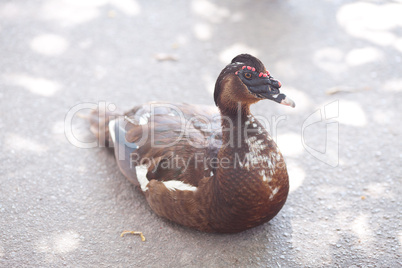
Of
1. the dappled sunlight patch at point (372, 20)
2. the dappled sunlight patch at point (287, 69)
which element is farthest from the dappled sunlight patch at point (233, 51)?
the dappled sunlight patch at point (372, 20)

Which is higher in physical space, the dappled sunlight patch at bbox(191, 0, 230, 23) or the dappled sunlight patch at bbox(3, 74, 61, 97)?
the dappled sunlight patch at bbox(191, 0, 230, 23)

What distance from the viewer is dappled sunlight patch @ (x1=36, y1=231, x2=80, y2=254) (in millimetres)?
3131

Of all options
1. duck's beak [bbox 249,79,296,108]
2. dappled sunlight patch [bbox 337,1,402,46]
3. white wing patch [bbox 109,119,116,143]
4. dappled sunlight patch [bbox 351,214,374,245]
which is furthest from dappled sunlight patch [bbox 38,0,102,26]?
dappled sunlight patch [bbox 351,214,374,245]

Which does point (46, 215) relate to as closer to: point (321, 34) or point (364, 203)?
point (364, 203)

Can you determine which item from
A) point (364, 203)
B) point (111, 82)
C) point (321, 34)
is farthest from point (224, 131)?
point (321, 34)

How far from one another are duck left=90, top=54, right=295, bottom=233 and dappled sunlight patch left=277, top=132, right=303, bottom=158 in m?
0.92

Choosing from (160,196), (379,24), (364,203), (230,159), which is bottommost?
(364,203)

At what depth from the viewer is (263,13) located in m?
5.96

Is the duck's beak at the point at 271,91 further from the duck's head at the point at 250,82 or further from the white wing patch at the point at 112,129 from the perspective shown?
the white wing patch at the point at 112,129

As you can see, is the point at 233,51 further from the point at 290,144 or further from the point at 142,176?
the point at 142,176

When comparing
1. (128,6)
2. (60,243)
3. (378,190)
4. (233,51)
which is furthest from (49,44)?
(378,190)

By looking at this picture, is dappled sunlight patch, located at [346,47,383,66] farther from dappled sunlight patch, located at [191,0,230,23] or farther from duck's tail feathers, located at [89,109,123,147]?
duck's tail feathers, located at [89,109,123,147]

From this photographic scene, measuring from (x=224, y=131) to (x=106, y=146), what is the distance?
1.42 meters

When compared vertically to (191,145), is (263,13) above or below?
above
